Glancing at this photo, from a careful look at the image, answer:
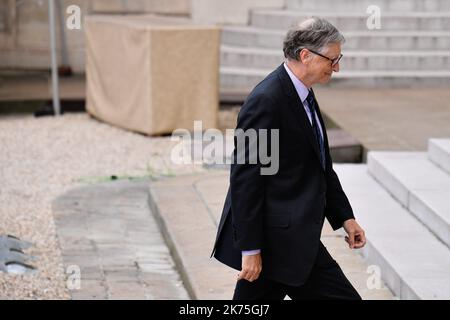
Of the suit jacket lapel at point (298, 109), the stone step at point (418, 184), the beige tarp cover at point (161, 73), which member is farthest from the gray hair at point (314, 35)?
the beige tarp cover at point (161, 73)

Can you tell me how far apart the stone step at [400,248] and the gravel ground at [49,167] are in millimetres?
1979

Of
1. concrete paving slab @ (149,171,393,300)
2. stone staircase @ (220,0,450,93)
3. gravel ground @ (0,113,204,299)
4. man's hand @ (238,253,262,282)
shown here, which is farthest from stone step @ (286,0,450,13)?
man's hand @ (238,253,262,282)

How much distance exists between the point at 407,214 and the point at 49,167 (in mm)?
3948

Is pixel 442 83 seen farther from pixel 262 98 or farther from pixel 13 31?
pixel 262 98

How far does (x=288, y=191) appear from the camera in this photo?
402cm

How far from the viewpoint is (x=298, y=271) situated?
404 cm

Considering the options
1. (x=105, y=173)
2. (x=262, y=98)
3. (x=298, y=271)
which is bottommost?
(x=105, y=173)

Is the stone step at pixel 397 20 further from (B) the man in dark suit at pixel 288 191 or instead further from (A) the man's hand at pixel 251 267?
(A) the man's hand at pixel 251 267

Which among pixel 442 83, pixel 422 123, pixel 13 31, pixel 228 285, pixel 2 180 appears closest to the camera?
pixel 228 285

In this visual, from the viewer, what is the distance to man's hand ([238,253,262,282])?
3.97 meters

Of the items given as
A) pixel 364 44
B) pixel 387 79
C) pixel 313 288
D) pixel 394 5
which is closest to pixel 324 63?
pixel 313 288

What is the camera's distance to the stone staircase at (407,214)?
609cm

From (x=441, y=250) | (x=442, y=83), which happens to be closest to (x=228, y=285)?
(x=441, y=250)
